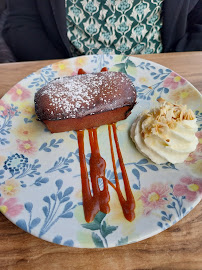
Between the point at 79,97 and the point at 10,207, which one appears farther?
the point at 79,97

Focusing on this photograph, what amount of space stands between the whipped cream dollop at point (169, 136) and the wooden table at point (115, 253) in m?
0.21

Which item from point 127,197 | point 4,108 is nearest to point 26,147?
point 4,108

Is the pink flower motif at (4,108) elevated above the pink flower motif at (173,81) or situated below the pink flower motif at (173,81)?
below

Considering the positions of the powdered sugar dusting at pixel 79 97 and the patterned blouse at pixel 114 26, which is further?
the patterned blouse at pixel 114 26

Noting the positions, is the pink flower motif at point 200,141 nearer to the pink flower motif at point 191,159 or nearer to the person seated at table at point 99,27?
the pink flower motif at point 191,159

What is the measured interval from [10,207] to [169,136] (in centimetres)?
60

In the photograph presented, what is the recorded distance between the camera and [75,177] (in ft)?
2.81

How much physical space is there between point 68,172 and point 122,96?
1.24 ft

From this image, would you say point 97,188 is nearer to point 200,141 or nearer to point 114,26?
point 200,141

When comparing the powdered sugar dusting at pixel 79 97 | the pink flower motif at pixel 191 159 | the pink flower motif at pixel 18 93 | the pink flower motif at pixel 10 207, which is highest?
the powdered sugar dusting at pixel 79 97

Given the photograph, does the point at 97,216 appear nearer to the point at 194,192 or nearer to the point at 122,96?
the point at 194,192

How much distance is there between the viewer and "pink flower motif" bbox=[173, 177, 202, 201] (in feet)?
2.43

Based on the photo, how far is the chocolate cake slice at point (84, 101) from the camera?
3.10ft

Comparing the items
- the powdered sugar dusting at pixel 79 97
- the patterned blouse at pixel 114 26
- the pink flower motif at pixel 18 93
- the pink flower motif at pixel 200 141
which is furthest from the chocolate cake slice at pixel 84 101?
the patterned blouse at pixel 114 26
